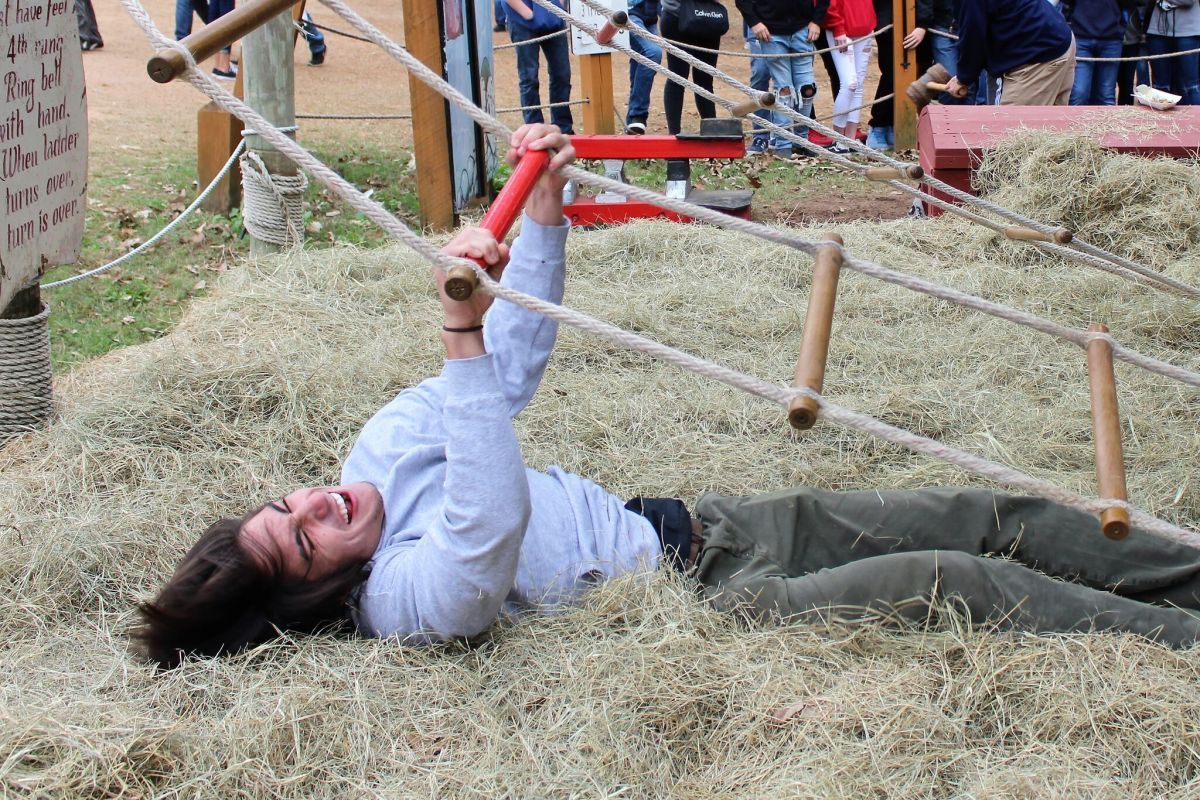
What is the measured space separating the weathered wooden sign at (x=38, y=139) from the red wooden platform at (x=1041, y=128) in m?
3.84

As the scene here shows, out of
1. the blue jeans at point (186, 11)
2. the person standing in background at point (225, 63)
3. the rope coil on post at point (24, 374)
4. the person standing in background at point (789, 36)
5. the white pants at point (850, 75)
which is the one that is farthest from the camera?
the blue jeans at point (186, 11)

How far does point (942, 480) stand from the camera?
2.91 m

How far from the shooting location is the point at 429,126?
5.89 metres

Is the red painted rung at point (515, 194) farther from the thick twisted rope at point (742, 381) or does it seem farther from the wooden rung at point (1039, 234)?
the wooden rung at point (1039, 234)

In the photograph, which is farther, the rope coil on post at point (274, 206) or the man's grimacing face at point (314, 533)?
the rope coil on post at point (274, 206)

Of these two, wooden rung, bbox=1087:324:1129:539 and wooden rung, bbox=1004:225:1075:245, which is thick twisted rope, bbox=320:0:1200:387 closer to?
wooden rung, bbox=1087:324:1129:539

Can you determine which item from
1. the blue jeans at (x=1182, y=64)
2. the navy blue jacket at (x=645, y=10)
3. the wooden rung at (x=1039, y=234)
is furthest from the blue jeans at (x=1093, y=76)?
the wooden rung at (x=1039, y=234)

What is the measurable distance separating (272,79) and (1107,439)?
151 inches

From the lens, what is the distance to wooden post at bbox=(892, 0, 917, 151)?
8.08m

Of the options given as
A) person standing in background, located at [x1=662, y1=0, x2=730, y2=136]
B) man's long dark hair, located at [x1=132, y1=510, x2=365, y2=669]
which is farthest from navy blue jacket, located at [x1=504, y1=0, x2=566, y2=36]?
man's long dark hair, located at [x1=132, y1=510, x2=365, y2=669]

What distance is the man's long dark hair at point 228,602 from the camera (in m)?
2.01

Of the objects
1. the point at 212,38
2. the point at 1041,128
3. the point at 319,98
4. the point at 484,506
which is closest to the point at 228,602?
the point at 484,506

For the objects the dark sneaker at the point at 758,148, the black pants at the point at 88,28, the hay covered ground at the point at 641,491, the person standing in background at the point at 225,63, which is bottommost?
the hay covered ground at the point at 641,491

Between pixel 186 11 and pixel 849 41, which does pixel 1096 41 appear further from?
pixel 186 11
